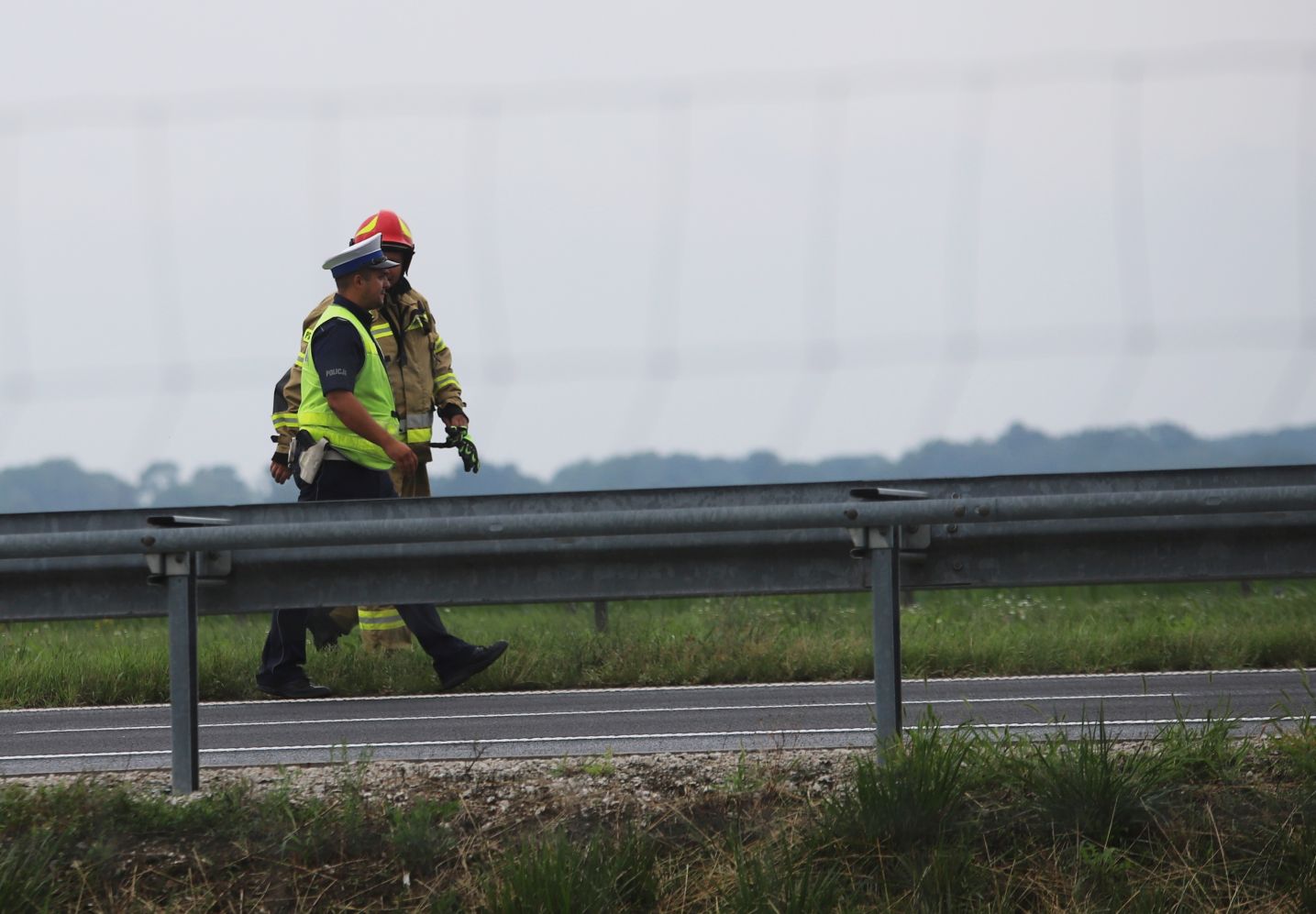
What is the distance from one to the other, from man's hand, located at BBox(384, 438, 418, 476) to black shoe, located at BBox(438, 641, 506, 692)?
0.93 m

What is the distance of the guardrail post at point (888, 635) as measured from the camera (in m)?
4.65

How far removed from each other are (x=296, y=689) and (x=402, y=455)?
4.38 feet

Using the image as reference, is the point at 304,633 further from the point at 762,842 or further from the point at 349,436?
the point at 762,842

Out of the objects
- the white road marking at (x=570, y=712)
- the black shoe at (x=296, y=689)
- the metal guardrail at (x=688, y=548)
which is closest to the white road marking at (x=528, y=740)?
the white road marking at (x=570, y=712)

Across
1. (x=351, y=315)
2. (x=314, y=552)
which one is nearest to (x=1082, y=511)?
(x=314, y=552)

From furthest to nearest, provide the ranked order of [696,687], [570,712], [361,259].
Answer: [696,687] → [361,259] → [570,712]

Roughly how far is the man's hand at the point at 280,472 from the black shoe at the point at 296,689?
5.56ft

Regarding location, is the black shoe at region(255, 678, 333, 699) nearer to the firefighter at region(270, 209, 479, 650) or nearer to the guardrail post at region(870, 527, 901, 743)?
the firefighter at region(270, 209, 479, 650)

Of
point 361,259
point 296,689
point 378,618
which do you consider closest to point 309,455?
point 361,259

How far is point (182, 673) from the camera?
4.86 meters

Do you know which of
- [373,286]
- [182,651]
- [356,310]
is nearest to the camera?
[182,651]

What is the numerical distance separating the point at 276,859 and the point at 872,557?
5.96ft

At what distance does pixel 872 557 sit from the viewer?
472cm

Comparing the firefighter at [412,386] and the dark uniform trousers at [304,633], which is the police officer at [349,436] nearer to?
the dark uniform trousers at [304,633]
